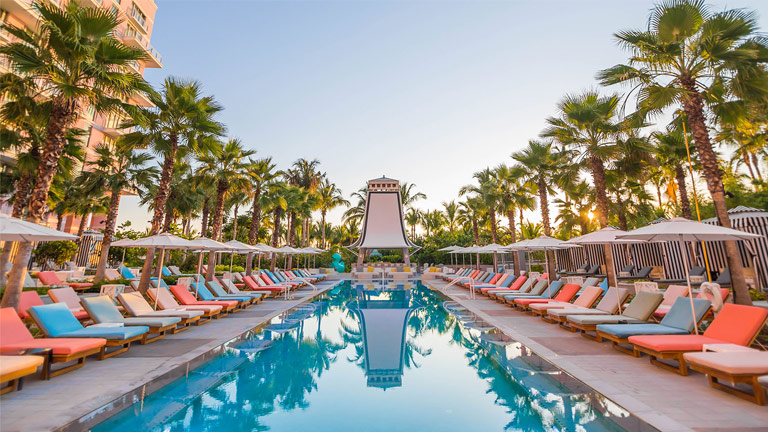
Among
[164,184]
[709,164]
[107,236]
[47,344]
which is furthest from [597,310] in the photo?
[107,236]

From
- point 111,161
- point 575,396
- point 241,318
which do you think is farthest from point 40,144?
point 575,396

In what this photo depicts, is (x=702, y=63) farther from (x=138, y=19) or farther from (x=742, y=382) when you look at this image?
(x=138, y=19)

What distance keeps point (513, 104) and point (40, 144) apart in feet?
61.0

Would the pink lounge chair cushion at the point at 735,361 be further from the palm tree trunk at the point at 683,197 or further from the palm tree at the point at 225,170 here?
the palm tree at the point at 225,170

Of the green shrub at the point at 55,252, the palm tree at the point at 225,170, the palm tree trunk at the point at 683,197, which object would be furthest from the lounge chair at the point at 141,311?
the palm tree trunk at the point at 683,197

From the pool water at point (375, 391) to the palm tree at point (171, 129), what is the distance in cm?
653

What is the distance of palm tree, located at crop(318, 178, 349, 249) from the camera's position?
37.2 metres

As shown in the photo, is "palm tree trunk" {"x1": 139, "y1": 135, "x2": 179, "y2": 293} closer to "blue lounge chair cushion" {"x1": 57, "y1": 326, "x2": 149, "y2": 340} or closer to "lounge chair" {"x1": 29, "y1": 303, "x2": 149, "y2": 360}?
"lounge chair" {"x1": 29, "y1": 303, "x2": 149, "y2": 360}

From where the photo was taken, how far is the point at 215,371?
5.19m

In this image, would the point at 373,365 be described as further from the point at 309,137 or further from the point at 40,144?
the point at 309,137

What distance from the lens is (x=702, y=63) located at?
8031 mm

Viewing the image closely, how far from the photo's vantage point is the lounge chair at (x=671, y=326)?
5.55 meters

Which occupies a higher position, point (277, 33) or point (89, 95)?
point (277, 33)

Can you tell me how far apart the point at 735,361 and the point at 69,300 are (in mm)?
11676
